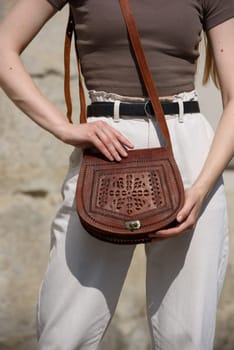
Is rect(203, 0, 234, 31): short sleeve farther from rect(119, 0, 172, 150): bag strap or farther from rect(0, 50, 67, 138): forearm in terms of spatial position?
rect(0, 50, 67, 138): forearm

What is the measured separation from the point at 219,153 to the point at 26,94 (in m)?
0.43

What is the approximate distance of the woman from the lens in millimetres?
1987

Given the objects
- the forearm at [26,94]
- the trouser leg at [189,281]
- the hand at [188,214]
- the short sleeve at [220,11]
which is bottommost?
the trouser leg at [189,281]

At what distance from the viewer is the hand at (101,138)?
6.48 ft

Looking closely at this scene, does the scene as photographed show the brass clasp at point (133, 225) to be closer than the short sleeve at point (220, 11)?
Yes

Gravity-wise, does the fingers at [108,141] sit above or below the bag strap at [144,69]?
below

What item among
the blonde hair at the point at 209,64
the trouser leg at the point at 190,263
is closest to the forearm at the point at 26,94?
the trouser leg at the point at 190,263

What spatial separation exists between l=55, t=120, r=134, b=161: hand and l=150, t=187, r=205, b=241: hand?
0.16m

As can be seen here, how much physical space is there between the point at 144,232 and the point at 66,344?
0.32 m

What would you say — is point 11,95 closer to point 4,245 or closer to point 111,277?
point 111,277

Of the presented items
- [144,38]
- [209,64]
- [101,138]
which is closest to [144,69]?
[144,38]

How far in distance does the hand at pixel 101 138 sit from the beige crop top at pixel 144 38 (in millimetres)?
91

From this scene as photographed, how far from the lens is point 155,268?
6.84 feet

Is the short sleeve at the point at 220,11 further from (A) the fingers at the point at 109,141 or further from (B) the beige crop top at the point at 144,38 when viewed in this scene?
(A) the fingers at the point at 109,141
